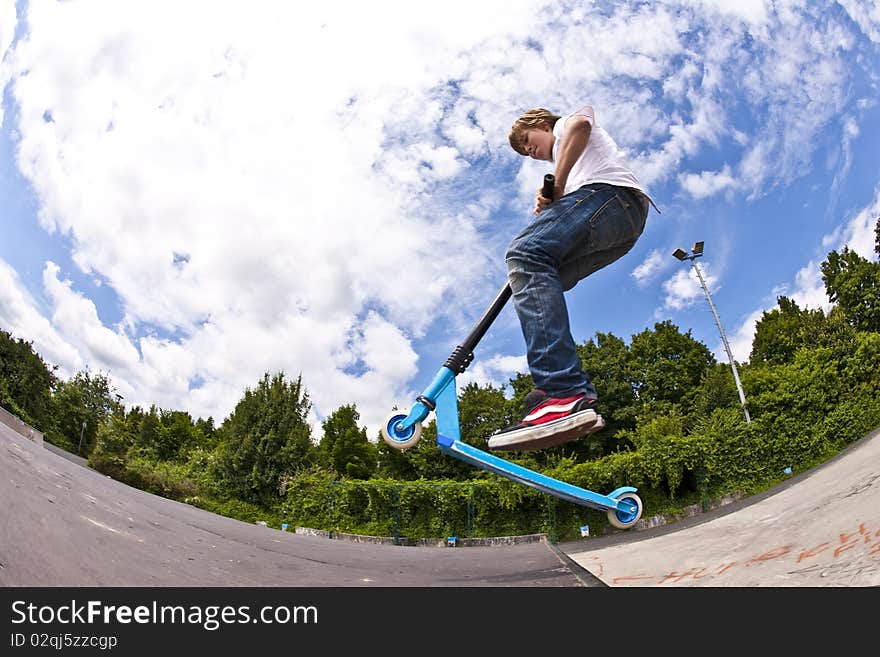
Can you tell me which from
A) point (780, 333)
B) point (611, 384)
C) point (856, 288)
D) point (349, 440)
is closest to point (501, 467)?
point (349, 440)

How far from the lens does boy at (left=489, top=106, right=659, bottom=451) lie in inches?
55.8

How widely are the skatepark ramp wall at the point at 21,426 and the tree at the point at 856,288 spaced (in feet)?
71.3

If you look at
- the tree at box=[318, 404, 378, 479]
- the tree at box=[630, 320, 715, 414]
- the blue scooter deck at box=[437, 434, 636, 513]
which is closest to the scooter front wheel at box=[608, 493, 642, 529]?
the blue scooter deck at box=[437, 434, 636, 513]

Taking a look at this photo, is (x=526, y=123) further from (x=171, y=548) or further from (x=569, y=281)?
(x=171, y=548)

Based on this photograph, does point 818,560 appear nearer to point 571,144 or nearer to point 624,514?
point 624,514

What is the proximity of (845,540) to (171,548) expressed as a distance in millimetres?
1721

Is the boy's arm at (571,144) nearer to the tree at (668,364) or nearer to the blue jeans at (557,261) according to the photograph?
the blue jeans at (557,261)

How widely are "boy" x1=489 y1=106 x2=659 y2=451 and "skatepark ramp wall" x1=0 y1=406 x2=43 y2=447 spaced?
226 cm

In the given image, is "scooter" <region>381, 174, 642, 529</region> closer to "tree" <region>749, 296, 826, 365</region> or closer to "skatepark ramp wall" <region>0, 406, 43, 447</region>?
"skatepark ramp wall" <region>0, 406, 43, 447</region>

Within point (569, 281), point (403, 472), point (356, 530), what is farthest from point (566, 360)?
point (403, 472)

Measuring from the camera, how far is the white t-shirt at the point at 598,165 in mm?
1476

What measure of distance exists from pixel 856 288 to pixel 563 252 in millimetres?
23269
